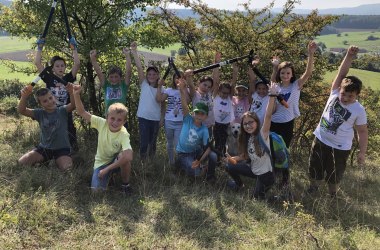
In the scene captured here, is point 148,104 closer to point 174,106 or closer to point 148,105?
point 148,105

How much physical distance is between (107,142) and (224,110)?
6.29ft

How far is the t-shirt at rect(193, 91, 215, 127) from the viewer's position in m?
5.31

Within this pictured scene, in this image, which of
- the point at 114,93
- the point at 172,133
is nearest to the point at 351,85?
the point at 172,133

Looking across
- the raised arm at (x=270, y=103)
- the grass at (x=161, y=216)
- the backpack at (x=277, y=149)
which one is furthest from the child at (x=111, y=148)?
the backpack at (x=277, y=149)

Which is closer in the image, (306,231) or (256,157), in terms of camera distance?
(306,231)

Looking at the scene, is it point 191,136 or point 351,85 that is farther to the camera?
point 191,136

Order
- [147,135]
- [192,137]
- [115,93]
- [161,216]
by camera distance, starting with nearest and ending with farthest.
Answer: [161,216] → [192,137] → [115,93] → [147,135]

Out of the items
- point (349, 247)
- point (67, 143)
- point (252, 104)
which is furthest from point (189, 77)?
point (349, 247)

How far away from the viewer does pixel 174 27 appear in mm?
8578

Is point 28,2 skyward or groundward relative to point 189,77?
skyward

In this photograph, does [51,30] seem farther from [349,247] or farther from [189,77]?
[349,247]

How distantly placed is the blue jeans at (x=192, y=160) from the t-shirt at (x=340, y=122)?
1.51 meters

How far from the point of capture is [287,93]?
480cm

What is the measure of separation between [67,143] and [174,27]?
15.4ft
